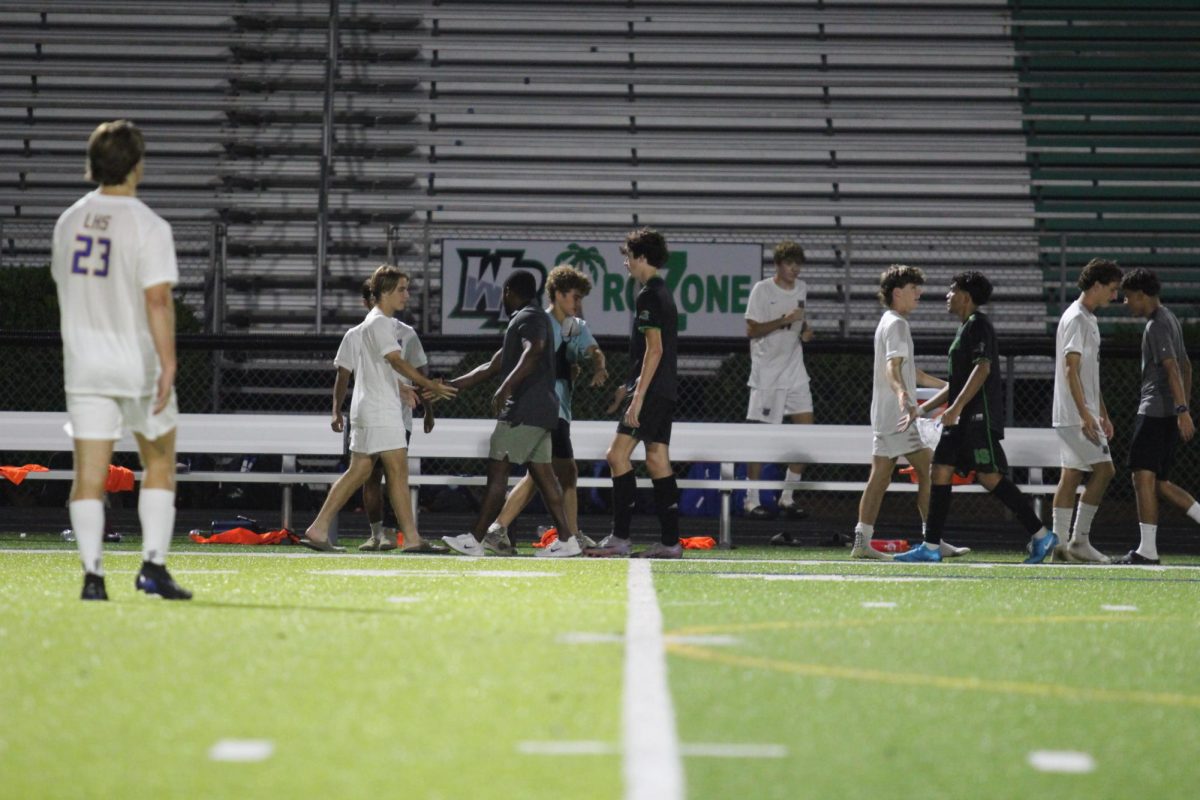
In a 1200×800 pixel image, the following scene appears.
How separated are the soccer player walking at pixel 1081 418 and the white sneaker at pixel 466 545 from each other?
325cm

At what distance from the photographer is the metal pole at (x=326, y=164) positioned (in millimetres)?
15773

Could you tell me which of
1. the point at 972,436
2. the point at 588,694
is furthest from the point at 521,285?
the point at 588,694

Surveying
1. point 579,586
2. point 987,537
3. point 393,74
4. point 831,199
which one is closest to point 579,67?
point 393,74

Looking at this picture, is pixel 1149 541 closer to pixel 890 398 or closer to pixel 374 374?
pixel 890 398

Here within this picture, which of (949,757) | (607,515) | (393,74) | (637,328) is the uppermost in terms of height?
(393,74)

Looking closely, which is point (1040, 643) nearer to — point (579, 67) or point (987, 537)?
point (987, 537)

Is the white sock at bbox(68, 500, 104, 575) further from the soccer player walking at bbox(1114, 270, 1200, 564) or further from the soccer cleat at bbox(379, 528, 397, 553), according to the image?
the soccer player walking at bbox(1114, 270, 1200, 564)

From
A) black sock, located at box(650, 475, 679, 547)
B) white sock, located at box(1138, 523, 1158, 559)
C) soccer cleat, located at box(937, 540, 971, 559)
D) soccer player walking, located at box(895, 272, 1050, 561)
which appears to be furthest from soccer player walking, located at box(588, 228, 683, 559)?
white sock, located at box(1138, 523, 1158, 559)

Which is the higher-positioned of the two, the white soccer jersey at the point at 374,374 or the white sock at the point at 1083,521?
the white soccer jersey at the point at 374,374

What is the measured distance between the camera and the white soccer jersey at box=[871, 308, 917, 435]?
934 centimetres

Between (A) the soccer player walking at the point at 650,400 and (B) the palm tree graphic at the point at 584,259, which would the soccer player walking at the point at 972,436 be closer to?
(A) the soccer player walking at the point at 650,400

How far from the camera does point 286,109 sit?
1753 cm

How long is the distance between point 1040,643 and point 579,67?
46.5 feet

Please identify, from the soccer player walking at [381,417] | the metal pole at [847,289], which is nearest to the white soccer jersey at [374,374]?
the soccer player walking at [381,417]
